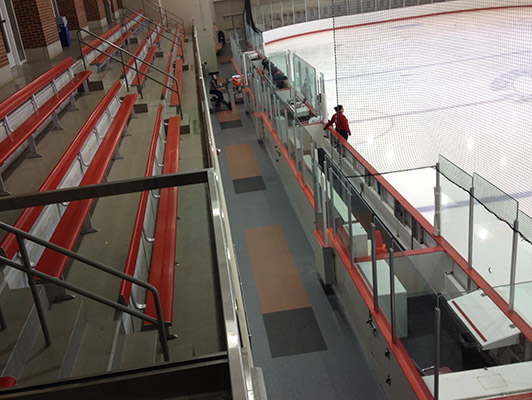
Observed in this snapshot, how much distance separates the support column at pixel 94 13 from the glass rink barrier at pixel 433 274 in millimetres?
8803

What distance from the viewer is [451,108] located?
36.9 ft

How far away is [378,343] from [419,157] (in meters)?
5.09

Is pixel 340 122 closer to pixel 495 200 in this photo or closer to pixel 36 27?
pixel 495 200

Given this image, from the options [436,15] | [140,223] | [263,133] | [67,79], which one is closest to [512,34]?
[436,15]

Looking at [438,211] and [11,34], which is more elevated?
[11,34]

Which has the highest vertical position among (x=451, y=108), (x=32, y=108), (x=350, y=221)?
(x=32, y=108)

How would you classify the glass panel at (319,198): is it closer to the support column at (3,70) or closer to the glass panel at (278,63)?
the support column at (3,70)

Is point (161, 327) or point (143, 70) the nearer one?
point (161, 327)

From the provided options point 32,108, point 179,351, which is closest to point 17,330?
point 179,351

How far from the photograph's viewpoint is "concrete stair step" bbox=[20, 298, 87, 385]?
219 cm

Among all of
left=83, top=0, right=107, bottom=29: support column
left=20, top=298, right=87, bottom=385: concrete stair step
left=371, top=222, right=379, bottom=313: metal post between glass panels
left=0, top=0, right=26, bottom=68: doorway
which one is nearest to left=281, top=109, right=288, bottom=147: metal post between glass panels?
left=371, top=222, right=379, bottom=313: metal post between glass panels

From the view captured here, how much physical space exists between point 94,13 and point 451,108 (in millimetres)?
9214

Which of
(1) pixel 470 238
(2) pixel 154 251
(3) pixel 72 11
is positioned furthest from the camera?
(3) pixel 72 11

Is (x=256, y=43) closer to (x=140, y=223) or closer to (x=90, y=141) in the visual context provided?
(x=90, y=141)
